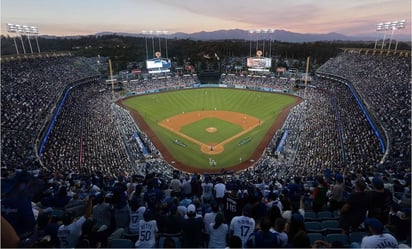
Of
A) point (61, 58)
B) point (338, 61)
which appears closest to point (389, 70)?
point (338, 61)

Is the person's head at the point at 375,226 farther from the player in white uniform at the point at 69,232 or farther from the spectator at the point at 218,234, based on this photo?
the player in white uniform at the point at 69,232

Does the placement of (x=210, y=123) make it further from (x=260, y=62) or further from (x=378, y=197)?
→ (x=378, y=197)

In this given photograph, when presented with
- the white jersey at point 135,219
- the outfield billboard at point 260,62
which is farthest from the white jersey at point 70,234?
the outfield billboard at point 260,62

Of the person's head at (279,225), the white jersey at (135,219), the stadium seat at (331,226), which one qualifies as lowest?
the stadium seat at (331,226)

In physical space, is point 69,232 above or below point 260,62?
above

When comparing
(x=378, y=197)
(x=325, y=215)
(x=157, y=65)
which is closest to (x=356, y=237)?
(x=378, y=197)

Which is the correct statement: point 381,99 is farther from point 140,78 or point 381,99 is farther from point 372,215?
point 140,78

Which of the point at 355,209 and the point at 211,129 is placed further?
the point at 211,129
